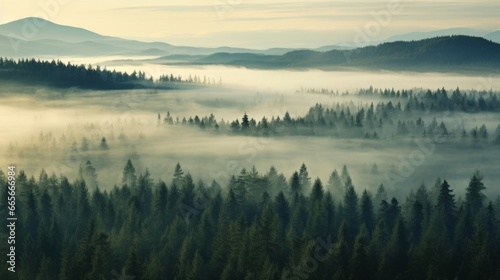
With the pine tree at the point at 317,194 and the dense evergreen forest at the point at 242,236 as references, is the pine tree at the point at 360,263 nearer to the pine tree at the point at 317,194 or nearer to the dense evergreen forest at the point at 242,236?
the dense evergreen forest at the point at 242,236

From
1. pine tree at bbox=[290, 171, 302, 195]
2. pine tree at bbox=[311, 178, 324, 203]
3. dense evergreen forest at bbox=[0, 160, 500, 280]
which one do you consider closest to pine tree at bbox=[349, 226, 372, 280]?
dense evergreen forest at bbox=[0, 160, 500, 280]

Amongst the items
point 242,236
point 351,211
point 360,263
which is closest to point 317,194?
point 351,211

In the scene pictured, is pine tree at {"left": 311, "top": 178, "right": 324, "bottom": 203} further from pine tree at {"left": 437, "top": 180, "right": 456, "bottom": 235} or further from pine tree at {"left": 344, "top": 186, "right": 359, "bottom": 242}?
pine tree at {"left": 437, "top": 180, "right": 456, "bottom": 235}

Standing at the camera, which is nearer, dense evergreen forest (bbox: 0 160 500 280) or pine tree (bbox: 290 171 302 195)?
dense evergreen forest (bbox: 0 160 500 280)

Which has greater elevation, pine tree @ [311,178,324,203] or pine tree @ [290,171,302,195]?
pine tree @ [311,178,324,203]

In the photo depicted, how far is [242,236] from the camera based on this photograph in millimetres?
82375

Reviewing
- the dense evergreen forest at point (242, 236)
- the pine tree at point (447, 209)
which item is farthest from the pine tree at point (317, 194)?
the pine tree at point (447, 209)

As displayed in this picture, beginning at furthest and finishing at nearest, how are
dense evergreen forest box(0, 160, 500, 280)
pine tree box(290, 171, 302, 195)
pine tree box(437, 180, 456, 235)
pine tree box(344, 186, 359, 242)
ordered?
pine tree box(290, 171, 302, 195), pine tree box(344, 186, 359, 242), pine tree box(437, 180, 456, 235), dense evergreen forest box(0, 160, 500, 280)

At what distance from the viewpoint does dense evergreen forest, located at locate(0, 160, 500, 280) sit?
245 feet

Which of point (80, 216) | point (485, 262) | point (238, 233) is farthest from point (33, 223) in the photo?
point (485, 262)

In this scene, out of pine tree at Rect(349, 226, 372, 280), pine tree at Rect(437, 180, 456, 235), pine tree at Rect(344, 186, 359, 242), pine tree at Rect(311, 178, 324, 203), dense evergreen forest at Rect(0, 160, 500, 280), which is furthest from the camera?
pine tree at Rect(311, 178, 324, 203)

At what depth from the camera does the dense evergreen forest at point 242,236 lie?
2938 inches

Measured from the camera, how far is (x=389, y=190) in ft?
535

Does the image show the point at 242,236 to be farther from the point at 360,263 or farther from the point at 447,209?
the point at 447,209
